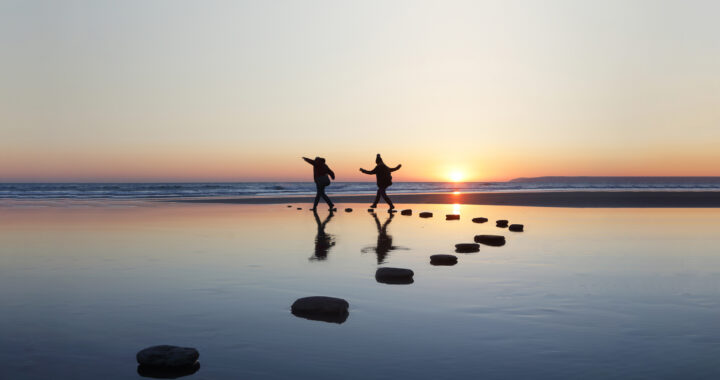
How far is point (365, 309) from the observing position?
5.76m

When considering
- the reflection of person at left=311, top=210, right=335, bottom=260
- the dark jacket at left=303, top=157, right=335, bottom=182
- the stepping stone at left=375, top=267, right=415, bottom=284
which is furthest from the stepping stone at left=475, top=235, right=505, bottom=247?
the dark jacket at left=303, top=157, right=335, bottom=182

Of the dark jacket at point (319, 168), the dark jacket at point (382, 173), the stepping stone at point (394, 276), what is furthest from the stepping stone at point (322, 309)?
the dark jacket at point (382, 173)

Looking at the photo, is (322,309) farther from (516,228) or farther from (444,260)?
(516,228)

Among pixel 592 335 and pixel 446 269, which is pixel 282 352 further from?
pixel 446 269

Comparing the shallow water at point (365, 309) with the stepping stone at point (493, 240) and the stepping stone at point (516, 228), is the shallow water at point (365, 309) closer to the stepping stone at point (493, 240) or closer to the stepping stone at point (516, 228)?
the stepping stone at point (493, 240)

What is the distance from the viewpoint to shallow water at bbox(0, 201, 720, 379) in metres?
4.06

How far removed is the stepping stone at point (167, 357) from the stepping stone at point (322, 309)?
1544 millimetres

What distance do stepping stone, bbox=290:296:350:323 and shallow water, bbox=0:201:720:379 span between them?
0.14 metres

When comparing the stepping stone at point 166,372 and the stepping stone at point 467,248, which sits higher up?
the stepping stone at point 467,248

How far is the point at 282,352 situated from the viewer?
4.32 metres

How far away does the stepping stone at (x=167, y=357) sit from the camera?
3955 mm

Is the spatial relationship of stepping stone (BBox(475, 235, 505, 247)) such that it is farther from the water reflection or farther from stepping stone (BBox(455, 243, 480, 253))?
the water reflection

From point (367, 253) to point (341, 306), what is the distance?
4.64 meters

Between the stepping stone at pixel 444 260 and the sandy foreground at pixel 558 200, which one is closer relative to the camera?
the stepping stone at pixel 444 260
